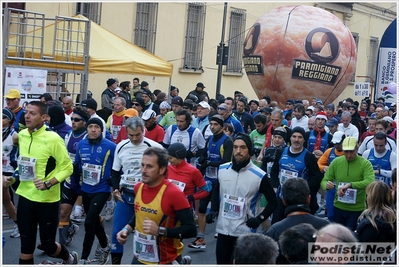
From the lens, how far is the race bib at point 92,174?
25.3 feet

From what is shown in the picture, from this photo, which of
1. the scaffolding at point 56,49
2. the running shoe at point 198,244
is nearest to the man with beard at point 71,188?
the running shoe at point 198,244

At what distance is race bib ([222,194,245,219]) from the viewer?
6566 millimetres

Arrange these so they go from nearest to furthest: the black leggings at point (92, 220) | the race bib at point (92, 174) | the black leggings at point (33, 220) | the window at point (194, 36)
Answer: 1. the black leggings at point (33, 220)
2. the black leggings at point (92, 220)
3. the race bib at point (92, 174)
4. the window at point (194, 36)

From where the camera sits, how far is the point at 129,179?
24.3 ft

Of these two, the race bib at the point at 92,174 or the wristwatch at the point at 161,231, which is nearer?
the wristwatch at the point at 161,231

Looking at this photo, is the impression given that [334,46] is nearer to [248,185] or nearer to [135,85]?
[135,85]

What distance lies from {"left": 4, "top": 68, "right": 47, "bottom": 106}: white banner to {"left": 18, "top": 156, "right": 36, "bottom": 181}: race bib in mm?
6583

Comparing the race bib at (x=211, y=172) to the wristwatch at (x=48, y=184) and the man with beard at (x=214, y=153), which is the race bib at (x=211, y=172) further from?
the wristwatch at (x=48, y=184)

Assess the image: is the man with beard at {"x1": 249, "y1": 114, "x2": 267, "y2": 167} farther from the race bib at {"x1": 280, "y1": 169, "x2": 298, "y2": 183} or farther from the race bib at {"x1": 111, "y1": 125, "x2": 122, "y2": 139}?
the race bib at {"x1": 280, "y1": 169, "x2": 298, "y2": 183}

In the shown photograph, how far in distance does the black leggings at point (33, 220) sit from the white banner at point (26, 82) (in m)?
6.70

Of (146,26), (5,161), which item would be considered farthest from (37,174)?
(146,26)

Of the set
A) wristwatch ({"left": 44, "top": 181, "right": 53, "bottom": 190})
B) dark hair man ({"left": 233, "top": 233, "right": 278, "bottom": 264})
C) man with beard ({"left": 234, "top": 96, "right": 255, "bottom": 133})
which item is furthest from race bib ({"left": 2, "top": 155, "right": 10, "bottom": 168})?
man with beard ({"left": 234, "top": 96, "right": 255, "bottom": 133})

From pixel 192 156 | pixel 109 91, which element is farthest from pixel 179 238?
pixel 109 91

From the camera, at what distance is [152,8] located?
24359 mm
